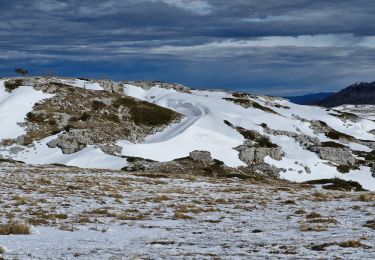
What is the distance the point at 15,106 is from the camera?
9838cm

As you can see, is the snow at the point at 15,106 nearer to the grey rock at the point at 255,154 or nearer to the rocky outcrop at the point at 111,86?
the rocky outcrop at the point at 111,86

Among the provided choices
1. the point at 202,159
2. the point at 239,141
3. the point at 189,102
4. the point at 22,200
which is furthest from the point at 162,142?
the point at 22,200

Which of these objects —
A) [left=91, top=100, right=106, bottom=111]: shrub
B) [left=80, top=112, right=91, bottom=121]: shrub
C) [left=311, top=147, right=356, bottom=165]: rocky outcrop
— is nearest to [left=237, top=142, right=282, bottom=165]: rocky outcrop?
[left=311, top=147, right=356, bottom=165]: rocky outcrop

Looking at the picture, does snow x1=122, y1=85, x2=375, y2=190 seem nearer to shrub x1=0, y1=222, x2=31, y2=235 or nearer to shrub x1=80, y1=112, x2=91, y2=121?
shrub x1=80, y1=112, x2=91, y2=121

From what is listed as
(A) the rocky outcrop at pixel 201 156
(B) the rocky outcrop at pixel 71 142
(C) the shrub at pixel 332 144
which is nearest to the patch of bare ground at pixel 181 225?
(A) the rocky outcrop at pixel 201 156

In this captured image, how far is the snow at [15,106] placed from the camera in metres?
89.5

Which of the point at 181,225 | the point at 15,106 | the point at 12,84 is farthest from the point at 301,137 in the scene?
the point at 181,225

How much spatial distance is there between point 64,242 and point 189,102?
10984 cm

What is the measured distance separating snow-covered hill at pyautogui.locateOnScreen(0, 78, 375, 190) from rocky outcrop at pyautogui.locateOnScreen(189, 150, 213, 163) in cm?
153

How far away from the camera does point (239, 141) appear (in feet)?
317

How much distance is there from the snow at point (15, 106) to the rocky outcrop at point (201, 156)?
102 feet

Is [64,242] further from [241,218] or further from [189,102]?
[189,102]

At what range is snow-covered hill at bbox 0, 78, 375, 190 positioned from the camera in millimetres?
83812

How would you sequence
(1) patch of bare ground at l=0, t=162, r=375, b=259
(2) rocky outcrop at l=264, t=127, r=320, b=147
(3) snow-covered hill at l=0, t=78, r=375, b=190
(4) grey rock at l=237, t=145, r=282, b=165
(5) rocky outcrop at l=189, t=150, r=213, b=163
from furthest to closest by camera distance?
(2) rocky outcrop at l=264, t=127, r=320, b=147, (4) grey rock at l=237, t=145, r=282, b=165, (5) rocky outcrop at l=189, t=150, r=213, b=163, (3) snow-covered hill at l=0, t=78, r=375, b=190, (1) patch of bare ground at l=0, t=162, r=375, b=259
